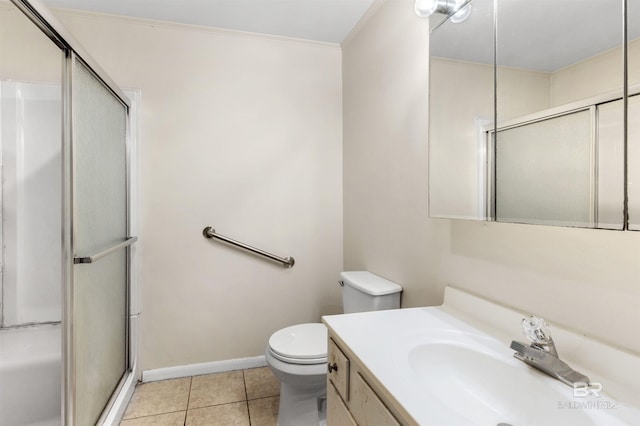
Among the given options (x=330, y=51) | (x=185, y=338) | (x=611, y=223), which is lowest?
(x=185, y=338)

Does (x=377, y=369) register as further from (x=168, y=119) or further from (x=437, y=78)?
(x=168, y=119)

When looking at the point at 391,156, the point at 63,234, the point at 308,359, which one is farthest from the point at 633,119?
the point at 63,234

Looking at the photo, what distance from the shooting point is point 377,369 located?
0.79m

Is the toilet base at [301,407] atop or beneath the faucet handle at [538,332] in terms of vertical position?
beneath

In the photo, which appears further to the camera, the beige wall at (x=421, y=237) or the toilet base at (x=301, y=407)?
the toilet base at (x=301, y=407)

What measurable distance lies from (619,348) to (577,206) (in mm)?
338

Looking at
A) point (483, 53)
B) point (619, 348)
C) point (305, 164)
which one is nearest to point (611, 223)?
point (619, 348)

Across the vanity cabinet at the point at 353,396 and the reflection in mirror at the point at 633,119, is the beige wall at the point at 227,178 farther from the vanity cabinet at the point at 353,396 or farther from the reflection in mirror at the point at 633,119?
the reflection in mirror at the point at 633,119

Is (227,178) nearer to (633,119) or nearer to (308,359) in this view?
(308,359)

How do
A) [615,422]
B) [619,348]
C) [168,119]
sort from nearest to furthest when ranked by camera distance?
[615,422], [619,348], [168,119]

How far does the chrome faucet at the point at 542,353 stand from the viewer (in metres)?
0.74

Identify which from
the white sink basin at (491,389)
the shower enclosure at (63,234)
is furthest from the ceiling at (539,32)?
the shower enclosure at (63,234)

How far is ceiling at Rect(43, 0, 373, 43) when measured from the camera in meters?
1.75

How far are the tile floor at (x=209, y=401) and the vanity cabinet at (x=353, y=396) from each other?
2.75 ft
